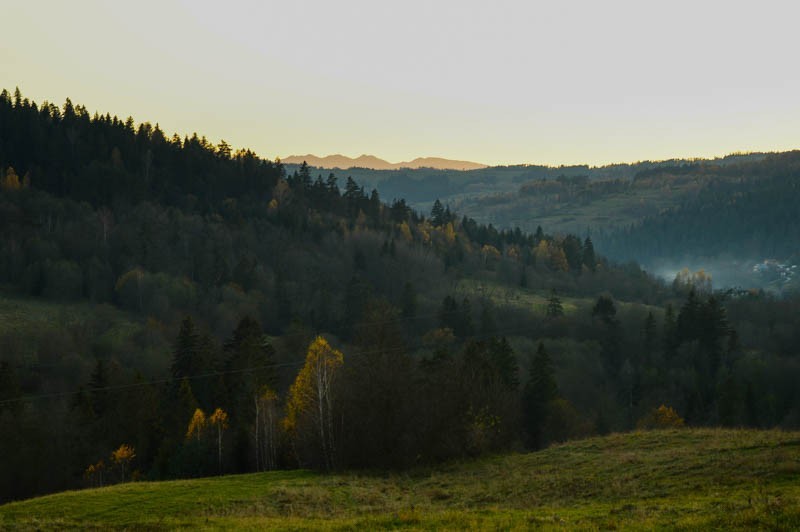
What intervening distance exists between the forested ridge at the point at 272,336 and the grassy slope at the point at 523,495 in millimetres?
10722

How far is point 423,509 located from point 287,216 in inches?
6233

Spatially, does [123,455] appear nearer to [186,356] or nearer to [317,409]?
[186,356]

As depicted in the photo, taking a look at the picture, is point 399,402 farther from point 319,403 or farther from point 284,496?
point 284,496

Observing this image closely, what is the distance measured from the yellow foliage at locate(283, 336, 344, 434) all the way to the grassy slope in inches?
324

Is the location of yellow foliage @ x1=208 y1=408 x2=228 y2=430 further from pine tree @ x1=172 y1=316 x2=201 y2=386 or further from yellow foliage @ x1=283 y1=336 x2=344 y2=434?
pine tree @ x1=172 y1=316 x2=201 y2=386

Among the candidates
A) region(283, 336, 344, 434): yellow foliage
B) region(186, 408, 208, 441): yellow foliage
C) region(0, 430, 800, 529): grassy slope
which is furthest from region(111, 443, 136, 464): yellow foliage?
region(0, 430, 800, 529): grassy slope

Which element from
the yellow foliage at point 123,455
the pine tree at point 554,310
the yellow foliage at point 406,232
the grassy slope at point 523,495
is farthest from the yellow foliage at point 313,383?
the yellow foliage at point 406,232

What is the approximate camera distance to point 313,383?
5359 centimetres

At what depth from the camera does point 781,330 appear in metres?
140

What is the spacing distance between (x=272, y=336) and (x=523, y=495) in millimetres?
110177

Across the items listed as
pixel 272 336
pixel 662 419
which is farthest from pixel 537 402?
pixel 272 336

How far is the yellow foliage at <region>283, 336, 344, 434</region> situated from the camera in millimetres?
49656

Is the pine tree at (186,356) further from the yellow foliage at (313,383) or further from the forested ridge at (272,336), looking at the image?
the yellow foliage at (313,383)

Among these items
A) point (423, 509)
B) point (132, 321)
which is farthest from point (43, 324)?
point (423, 509)
